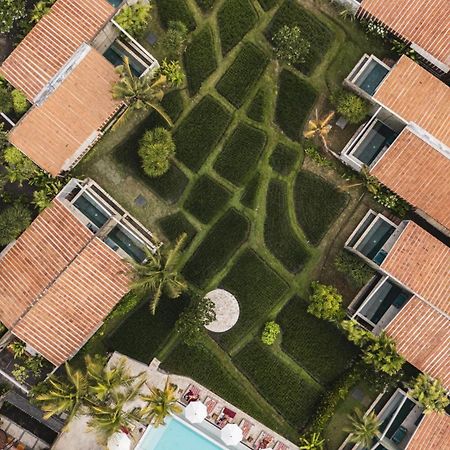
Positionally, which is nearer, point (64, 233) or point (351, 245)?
point (64, 233)

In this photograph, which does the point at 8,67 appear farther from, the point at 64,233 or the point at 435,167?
the point at 435,167

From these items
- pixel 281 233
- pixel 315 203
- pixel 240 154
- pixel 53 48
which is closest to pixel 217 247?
pixel 281 233

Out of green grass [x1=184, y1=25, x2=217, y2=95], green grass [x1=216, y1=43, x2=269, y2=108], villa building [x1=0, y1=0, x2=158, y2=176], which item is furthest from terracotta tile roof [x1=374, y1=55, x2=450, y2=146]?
villa building [x1=0, y1=0, x2=158, y2=176]

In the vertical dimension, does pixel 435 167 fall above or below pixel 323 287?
above

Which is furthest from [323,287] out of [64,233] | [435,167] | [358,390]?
[64,233]

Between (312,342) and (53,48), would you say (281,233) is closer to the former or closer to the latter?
(312,342)

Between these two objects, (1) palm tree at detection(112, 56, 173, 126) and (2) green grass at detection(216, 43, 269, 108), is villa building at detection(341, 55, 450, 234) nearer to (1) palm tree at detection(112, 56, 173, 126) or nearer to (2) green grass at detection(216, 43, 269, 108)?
(2) green grass at detection(216, 43, 269, 108)

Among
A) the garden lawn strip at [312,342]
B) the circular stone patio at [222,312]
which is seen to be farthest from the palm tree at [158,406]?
the garden lawn strip at [312,342]
